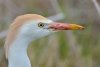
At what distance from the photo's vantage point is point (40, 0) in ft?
17.8

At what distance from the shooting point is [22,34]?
3.07 m

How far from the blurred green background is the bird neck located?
57.5 inches

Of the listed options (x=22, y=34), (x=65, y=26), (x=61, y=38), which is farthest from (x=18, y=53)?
(x=61, y=38)

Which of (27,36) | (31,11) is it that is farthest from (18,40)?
(31,11)

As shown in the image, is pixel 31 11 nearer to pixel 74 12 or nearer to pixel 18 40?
pixel 74 12

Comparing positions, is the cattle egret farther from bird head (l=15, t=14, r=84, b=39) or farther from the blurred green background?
the blurred green background

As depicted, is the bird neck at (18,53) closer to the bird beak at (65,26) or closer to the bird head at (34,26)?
the bird head at (34,26)

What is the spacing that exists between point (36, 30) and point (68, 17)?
81.6 inches

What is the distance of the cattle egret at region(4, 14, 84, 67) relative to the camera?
3.05 meters

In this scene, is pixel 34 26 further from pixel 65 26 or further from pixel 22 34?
pixel 65 26

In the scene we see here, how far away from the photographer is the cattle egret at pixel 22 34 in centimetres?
305

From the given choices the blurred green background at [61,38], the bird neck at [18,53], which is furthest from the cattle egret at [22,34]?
the blurred green background at [61,38]

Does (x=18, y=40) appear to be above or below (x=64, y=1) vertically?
below

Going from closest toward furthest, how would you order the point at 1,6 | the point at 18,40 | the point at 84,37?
the point at 18,40
the point at 1,6
the point at 84,37
